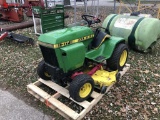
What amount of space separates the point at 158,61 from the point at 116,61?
1.83 meters

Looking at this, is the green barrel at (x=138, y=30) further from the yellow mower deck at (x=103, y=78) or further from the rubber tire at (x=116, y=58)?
the yellow mower deck at (x=103, y=78)

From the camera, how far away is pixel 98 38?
11.1 feet

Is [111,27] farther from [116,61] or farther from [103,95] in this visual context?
[103,95]

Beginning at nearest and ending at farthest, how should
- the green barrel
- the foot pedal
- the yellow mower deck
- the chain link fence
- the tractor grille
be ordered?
the tractor grille → the yellow mower deck → the foot pedal → the green barrel → the chain link fence

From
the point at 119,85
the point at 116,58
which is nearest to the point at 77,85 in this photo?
the point at 116,58

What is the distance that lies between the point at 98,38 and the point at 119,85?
1048mm

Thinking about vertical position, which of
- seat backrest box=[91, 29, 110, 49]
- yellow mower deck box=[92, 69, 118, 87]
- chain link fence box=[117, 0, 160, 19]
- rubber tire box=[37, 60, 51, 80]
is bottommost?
yellow mower deck box=[92, 69, 118, 87]

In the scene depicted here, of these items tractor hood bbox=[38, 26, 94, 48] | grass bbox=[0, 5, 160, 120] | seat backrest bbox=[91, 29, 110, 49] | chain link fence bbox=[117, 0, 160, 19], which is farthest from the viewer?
chain link fence bbox=[117, 0, 160, 19]

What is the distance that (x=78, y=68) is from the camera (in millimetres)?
3098

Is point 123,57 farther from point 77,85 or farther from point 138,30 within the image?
point 77,85

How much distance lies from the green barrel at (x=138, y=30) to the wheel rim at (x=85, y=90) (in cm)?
247

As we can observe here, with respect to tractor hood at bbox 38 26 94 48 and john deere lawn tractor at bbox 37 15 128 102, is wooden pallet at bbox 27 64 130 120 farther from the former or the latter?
tractor hood at bbox 38 26 94 48

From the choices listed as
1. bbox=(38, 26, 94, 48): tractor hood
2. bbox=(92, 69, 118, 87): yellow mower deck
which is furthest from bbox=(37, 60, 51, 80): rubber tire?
bbox=(92, 69, 118, 87): yellow mower deck

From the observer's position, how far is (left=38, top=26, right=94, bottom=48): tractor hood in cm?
265
